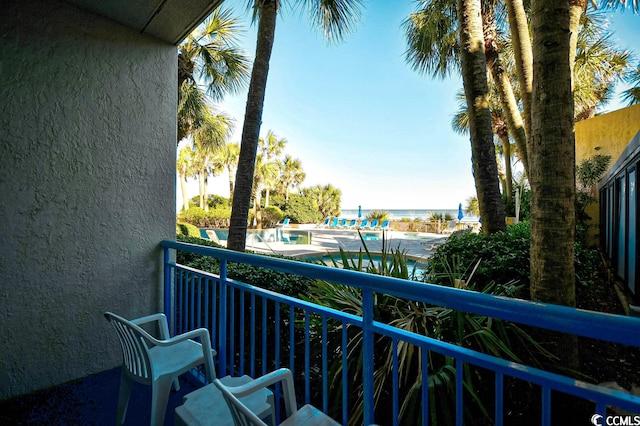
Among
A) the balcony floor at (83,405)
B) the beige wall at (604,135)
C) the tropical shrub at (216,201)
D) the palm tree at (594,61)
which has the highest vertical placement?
the palm tree at (594,61)

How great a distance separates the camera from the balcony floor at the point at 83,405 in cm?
196

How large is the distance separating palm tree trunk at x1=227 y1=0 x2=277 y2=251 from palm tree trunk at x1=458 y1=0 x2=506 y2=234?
9.37 feet

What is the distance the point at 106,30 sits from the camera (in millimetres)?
2539

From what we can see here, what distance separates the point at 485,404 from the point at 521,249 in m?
2.08

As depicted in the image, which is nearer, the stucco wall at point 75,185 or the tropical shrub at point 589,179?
the stucco wall at point 75,185

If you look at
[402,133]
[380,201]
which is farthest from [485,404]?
[380,201]

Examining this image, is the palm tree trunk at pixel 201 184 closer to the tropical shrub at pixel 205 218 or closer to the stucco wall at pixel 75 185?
the tropical shrub at pixel 205 218

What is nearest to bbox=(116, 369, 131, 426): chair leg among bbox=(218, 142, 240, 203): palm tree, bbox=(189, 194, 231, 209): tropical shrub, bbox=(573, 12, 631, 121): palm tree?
bbox=(573, 12, 631, 121): palm tree

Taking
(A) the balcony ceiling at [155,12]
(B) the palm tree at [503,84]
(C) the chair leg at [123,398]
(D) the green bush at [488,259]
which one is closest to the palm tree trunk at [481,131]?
(D) the green bush at [488,259]

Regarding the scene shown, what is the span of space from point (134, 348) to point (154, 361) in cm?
22

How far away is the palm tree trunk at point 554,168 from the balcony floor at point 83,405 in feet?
8.33

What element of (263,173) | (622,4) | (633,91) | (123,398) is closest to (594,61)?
(633,91)

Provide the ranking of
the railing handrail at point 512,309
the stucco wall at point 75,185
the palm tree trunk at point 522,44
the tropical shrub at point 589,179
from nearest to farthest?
the railing handrail at point 512,309 → the stucco wall at point 75,185 → the palm tree trunk at point 522,44 → the tropical shrub at point 589,179

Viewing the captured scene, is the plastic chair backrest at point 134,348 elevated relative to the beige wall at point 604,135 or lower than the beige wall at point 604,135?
lower
